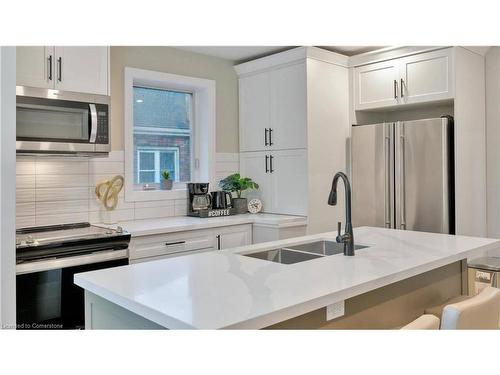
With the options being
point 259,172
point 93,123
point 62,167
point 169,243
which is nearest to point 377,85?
point 259,172

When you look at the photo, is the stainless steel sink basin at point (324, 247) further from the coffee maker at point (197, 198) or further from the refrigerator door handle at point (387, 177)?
the coffee maker at point (197, 198)

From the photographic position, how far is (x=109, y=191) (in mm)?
3475

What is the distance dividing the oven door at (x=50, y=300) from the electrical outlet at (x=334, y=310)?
163 centimetres

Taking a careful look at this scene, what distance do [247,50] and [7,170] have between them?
324 cm

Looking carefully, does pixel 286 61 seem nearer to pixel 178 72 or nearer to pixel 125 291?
pixel 178 72

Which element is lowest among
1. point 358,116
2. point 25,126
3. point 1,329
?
point 1,329

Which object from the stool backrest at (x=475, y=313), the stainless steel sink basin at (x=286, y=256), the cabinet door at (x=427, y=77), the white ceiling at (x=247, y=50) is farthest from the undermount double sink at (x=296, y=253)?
the white ceiling at (x=247, y=50)

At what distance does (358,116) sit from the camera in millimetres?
4223

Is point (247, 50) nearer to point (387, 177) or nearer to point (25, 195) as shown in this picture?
point (387, 177)

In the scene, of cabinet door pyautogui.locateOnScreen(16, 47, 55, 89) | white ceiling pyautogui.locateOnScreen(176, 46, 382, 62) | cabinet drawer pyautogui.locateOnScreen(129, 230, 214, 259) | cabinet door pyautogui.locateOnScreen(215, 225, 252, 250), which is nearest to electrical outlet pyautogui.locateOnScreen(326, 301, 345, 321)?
cabinet drawer pyautogui.locateOnScreen(129, 230, 214, 259)

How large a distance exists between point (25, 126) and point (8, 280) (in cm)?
175

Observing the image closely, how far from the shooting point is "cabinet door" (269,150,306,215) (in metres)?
3.91

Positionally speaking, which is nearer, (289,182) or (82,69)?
(82,69)
